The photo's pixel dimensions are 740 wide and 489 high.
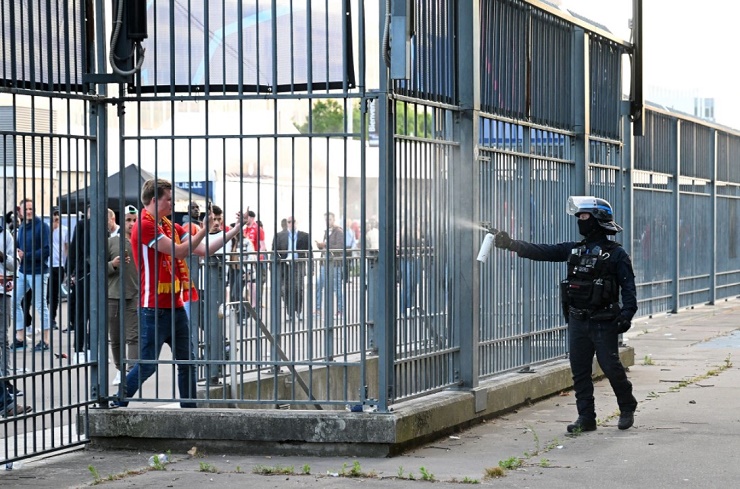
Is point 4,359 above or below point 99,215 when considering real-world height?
below

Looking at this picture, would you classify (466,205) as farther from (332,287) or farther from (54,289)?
(54,289)

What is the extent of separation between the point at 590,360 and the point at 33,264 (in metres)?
4.22

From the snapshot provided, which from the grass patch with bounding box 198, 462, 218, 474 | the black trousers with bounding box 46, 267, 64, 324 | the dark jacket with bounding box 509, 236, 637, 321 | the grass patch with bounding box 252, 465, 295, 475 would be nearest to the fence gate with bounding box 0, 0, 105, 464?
the black trousers with bounding box 46, 267, 64, 324

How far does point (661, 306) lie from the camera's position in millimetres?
23578

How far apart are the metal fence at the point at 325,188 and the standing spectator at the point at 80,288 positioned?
3 centimetres

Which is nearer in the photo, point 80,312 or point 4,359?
point 4,359

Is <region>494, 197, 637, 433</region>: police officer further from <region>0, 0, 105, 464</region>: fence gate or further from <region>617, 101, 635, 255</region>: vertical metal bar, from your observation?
<region>617, 101, 635, 255</region>: vertical metal bar

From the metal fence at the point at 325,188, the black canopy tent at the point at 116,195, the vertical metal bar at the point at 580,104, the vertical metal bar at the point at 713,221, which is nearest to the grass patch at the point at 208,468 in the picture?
the metal fence at the point at 325,188

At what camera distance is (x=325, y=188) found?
10.6 metres

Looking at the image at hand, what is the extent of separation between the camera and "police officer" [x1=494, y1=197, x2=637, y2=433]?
968cm

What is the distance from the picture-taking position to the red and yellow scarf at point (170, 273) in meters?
9.38

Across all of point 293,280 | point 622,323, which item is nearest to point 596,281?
point 622,323

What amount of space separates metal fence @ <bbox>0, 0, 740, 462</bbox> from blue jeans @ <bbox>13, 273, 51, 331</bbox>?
5cm

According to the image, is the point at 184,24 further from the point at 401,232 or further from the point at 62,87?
the point at 401,232
